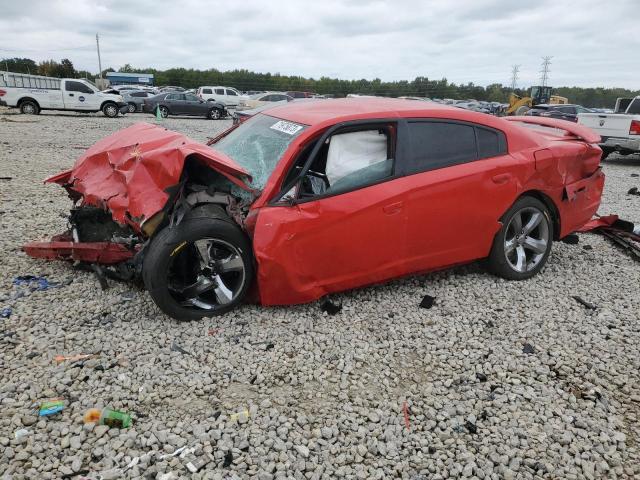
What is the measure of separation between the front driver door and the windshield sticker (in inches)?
12.3

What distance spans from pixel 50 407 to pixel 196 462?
96 cm

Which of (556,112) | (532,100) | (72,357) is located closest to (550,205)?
(72,357)

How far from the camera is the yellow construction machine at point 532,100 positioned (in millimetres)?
26750

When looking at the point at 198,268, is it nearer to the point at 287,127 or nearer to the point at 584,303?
the point at 287,127

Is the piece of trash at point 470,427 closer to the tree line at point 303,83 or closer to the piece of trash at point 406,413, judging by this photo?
the piece of trash at point 406,413

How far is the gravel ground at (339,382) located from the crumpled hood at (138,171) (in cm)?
81

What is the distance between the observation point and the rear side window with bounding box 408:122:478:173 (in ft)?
12.9

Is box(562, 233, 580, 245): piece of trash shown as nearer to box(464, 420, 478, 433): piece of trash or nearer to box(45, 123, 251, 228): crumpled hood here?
box(464, 420, 478, 433): piece of trash

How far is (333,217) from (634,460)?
7.53ft

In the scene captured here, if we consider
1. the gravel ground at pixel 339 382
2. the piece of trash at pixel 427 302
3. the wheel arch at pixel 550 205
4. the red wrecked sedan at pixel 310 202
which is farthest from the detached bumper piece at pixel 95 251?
the wheel arch at pixel 550 205

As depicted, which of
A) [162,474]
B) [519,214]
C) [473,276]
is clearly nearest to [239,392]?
[162,474]

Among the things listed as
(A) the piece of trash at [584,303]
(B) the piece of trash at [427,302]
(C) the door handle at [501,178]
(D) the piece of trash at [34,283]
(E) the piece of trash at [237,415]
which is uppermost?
(C) the door handle at [501,178]

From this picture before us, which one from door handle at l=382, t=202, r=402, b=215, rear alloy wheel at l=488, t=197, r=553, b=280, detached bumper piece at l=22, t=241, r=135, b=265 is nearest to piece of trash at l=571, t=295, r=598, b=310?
rear alloy wheel at l=488, t=197, r=553, b=280

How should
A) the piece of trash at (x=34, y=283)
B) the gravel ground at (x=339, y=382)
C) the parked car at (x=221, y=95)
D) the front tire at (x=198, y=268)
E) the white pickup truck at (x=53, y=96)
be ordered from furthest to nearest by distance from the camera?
the parked car at (x=221, y=95) → the white pickup truck at (x=53, y=96) → the piece of trash at (x=34, y=283) → the front tire at (x=198, y=268) → the gravel ground at (x=339, y=382)
